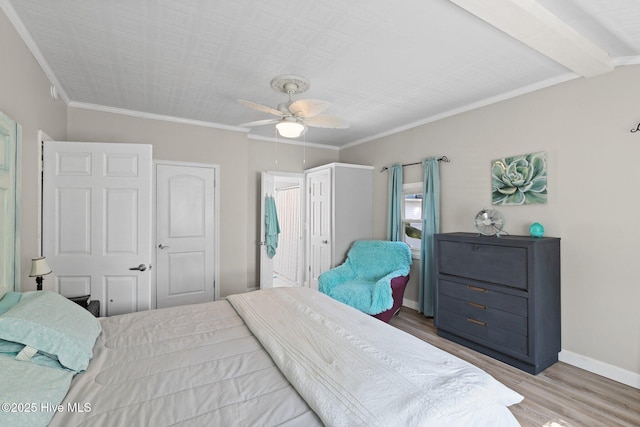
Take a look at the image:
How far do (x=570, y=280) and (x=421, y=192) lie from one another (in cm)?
188

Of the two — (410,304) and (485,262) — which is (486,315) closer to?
(485,262)

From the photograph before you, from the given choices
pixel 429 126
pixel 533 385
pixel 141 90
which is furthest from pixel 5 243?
pixel 429 126

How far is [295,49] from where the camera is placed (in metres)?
2.30

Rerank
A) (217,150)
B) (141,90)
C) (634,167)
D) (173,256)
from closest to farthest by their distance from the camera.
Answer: (634,167) → (141,90) → (173,256) → (217,150)

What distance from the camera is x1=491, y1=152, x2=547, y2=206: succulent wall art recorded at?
9.56 ft

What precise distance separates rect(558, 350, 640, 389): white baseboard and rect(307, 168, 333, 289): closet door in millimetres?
2821

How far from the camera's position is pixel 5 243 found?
185cm

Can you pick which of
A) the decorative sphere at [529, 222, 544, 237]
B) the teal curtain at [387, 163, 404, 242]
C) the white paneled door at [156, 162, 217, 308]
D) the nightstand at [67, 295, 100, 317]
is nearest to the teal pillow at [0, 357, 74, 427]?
the nightstand at [67, 295, 100, 317]

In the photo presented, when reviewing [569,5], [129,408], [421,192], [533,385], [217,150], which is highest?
[569,5]

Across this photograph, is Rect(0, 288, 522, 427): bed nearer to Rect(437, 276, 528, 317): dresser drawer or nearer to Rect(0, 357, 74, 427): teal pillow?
Rect(0, 357, 74, 427): teal pillow

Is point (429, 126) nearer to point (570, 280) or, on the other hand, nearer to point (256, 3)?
point (570, 280)

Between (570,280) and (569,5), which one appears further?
(570,280)

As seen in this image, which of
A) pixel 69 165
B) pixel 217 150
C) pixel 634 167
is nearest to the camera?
pixel 634 167

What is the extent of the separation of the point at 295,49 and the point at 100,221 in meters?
2.29
